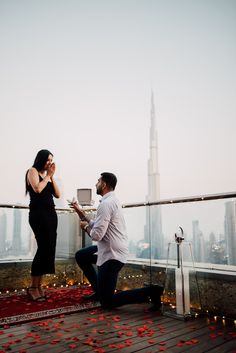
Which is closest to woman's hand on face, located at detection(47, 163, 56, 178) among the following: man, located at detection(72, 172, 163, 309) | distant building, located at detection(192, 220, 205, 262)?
man, located at detection(72, 172, 163, 309)

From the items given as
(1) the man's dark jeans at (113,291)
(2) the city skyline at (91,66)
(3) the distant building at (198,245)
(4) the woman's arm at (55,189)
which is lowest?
(1) the man's dark jeans at (113,291)

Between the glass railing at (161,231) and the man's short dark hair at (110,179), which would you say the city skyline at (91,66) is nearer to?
the glass railing at (161,231)

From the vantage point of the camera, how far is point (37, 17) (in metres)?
8.27

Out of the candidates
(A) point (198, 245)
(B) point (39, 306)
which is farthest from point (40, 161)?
(A) point (198, 245)

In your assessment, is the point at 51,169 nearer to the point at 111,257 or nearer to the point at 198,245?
the point at 111,257

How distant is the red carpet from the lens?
8.99 feet

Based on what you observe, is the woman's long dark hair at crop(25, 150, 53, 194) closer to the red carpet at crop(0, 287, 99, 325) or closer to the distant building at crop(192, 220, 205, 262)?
the red carpet at crop(0, 287, 99, 325)

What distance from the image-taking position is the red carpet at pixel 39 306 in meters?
2.74

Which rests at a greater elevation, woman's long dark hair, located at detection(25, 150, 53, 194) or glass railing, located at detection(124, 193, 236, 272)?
woman's long dark hair, located at detection(25, 150, 53, 194)

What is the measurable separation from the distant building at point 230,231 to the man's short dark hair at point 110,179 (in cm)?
127

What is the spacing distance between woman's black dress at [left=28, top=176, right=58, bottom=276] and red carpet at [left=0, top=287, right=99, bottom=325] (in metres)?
0.36

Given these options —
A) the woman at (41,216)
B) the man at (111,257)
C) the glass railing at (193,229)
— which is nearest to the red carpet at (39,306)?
the woman at (41,216)

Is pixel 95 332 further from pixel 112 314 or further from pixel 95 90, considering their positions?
pixel 95 90

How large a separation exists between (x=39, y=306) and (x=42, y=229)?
851 millimetres
